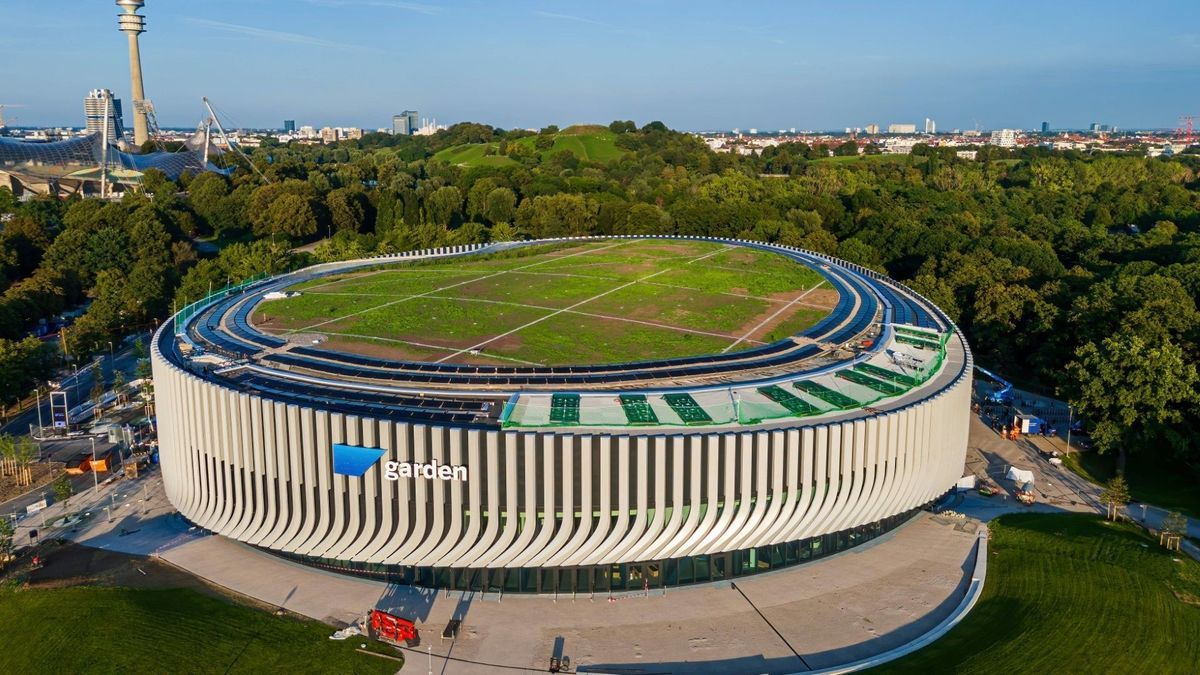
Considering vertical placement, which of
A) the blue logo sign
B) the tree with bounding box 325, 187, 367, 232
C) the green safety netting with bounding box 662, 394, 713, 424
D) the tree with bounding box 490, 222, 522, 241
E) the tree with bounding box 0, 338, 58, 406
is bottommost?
the tree with bounding box 0, 338, 58, 406

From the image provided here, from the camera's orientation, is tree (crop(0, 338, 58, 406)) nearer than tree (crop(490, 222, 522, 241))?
Yes

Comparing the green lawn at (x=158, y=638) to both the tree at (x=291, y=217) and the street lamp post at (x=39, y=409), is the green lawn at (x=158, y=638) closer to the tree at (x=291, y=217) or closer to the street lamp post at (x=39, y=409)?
the street lamp post at (x=39, y=409)

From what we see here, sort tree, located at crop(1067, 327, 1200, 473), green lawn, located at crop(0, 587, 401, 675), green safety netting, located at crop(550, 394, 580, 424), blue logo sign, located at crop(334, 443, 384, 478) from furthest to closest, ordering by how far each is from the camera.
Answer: tree, located at crop(1067, 327, 1200, 473)
green safety netting, located at crop(550, 394, 580, 424)
blue logo sign, located at crop(334, 443, 384, 478)
green lawn, located at crop(0, 587, 401, 675)

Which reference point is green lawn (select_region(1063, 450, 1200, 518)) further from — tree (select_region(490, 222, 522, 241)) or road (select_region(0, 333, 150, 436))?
road (select_region(0, 333, 150, 436))

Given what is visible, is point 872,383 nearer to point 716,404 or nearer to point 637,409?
point 716,404

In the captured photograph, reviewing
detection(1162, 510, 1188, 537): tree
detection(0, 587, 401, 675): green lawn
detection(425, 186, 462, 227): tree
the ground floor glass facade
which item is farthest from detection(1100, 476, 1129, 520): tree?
detection(425, 186, 462, 227): tree

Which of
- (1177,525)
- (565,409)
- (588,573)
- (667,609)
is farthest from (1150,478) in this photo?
(565,409)

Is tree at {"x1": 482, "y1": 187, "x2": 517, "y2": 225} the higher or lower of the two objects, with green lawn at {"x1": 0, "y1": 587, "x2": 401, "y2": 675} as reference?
higher

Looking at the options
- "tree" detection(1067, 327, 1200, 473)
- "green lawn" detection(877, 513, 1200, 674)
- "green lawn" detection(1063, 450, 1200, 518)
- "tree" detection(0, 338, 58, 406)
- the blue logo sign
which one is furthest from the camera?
"tree" detection(0, 338, 58, 406)
